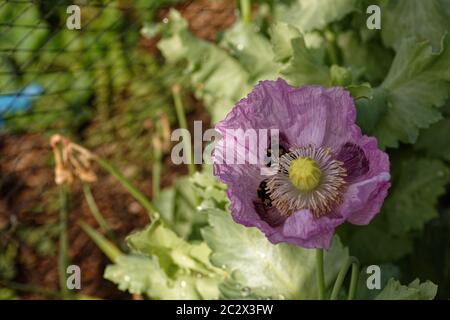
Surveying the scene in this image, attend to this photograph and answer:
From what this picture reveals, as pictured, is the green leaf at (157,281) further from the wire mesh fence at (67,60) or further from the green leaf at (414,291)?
the wire mesh fence at (67,60)

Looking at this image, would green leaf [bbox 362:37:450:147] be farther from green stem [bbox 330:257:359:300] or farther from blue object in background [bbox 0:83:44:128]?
blue object in background [bbox 0:83:44:128]

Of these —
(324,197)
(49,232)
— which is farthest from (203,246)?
(49,232)

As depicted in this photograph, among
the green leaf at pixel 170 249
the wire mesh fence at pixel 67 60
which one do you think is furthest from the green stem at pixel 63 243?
the green leaf at pixel 170 249

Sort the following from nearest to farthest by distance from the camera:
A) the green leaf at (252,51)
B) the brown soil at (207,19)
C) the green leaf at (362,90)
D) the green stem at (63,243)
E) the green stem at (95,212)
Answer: the green leaf at (362,90) < the green leaf at (252,51) < the green stem at (63,243) < the green stem at (95,212) < the brown soil at (207,19)

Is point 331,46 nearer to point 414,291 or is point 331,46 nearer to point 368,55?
point 368,55

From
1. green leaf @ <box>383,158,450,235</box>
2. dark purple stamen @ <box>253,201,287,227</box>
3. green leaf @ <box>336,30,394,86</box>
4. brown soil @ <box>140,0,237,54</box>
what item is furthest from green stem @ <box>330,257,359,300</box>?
brown soil @ <box>140,0,237,54</box>
